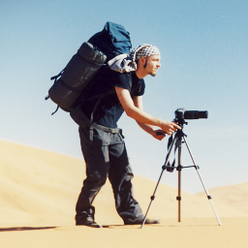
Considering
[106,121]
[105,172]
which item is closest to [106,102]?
[106,121]

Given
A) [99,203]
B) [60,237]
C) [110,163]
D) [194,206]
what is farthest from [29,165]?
[60,237]

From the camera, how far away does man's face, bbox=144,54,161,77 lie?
15.1 ft

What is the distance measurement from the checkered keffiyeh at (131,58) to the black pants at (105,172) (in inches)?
31.0

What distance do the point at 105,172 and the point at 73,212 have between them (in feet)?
26.3

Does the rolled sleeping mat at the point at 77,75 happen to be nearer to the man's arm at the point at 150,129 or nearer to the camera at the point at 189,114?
the man's arm at the point at 150,129

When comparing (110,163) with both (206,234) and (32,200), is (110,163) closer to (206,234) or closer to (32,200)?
(206,234)

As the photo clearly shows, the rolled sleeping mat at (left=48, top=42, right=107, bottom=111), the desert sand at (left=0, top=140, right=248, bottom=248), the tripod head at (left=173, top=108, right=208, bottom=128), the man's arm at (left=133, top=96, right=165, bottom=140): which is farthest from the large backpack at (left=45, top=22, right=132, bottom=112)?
the desert sand at (left=0, top=140, right=248, bottom=248)

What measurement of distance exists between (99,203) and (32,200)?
8.76 ft

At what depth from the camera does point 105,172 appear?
15.3ft

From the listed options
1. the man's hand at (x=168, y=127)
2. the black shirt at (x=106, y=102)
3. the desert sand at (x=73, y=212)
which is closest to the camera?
the desert sand at (x=73, y=212)

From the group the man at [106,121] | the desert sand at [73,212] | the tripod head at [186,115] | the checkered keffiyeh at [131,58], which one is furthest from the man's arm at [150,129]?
the desert sand at [73,212]

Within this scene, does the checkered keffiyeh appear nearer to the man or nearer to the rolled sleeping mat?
the man

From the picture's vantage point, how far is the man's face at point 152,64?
4.62m

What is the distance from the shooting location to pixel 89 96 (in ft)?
15.5
